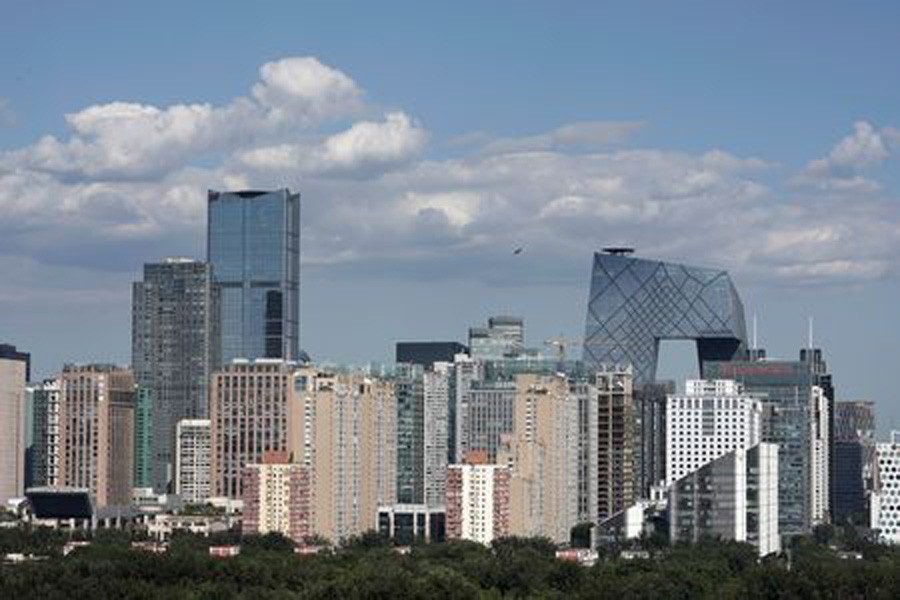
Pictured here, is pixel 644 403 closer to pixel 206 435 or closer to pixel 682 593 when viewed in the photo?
pixel 206 435

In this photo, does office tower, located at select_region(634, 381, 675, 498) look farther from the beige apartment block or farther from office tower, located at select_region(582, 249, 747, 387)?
the beige apartment block

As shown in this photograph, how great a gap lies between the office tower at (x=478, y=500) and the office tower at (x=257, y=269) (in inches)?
2225

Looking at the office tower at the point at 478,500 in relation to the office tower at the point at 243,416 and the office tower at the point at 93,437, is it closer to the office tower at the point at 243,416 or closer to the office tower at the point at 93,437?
the office tower at the point at 243,416

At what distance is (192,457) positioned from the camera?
127 metres

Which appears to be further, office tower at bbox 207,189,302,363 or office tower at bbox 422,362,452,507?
office tower at bbox 207,189,302,363

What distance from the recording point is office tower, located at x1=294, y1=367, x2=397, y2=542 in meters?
100

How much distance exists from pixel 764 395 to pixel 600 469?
16.6m

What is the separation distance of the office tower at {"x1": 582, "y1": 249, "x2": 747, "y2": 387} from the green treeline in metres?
68.4

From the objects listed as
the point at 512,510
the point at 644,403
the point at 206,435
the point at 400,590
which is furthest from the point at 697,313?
the point at 400,590

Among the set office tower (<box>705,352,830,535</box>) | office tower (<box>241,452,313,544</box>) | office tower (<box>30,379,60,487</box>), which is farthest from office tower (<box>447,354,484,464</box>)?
office tower (<box>241,452,313,544</box>)

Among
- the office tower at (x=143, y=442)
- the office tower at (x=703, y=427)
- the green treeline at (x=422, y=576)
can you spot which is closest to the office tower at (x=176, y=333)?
the office tower at (x=143, y=442)

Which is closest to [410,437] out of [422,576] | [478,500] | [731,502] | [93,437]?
[93,437]

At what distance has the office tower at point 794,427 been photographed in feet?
369

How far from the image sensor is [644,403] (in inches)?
5133
